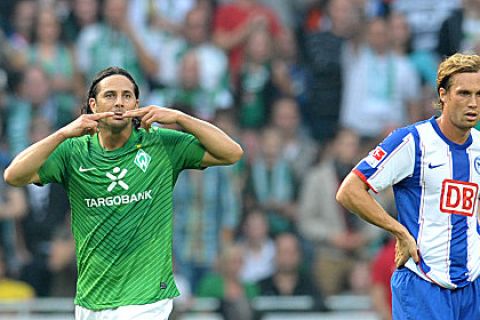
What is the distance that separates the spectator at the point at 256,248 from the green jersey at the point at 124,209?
594 cm

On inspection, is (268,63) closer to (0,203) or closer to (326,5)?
(326,5)

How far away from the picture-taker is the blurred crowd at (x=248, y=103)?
13648 mm

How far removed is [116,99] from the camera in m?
7.54

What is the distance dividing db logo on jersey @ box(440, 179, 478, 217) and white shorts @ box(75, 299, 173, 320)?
71.2 inches

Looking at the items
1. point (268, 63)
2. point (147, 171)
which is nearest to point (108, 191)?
point (147, 171)

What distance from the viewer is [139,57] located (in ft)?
46.9

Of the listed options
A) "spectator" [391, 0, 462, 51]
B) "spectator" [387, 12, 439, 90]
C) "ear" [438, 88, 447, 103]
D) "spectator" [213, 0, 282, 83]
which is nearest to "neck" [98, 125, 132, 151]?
"ear" [438, 88, 447, 103]

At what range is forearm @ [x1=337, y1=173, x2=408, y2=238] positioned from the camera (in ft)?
24.8

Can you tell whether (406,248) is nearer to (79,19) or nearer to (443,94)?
(443,94)

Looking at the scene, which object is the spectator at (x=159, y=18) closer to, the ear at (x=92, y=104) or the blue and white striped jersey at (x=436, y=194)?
the ear at (x=92, y=104)

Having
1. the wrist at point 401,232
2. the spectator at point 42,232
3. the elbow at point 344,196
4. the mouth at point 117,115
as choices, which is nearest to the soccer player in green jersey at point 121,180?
the mouth at point 117,115

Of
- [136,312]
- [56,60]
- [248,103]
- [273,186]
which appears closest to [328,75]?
[248,103]

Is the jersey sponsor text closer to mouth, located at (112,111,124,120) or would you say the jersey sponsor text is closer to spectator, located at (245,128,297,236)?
mouth, located at (112,111,124,120)

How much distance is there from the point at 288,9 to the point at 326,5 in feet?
1.71
